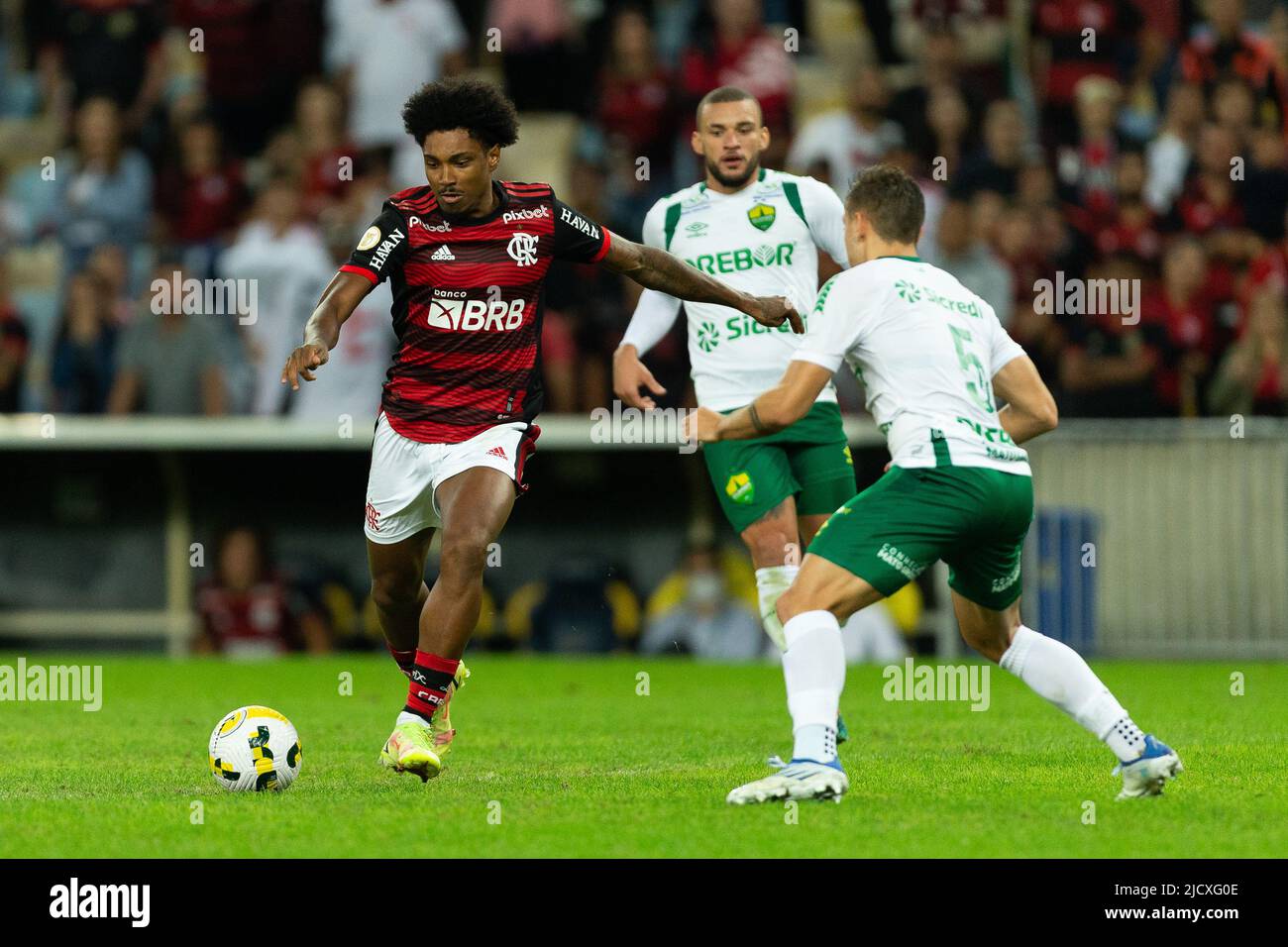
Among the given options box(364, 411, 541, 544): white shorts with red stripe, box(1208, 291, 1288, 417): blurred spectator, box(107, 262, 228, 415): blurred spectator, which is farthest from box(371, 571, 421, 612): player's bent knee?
box(1208, 291, 1288, 417): blurred spectator

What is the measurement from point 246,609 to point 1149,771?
10.8 m

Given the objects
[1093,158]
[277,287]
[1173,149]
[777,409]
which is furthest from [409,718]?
[1173,149]

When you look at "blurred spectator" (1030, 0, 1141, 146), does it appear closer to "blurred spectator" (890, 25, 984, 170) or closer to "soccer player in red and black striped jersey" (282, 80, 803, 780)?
"blurred spectator" (890, 25, 984, 170)

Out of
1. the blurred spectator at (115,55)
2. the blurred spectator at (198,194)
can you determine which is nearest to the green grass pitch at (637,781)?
the blurred spectator at (198,194)

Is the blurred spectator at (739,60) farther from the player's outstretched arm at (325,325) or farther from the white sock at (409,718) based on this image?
the white sock at (409,718)

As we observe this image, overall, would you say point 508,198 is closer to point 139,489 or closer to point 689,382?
point 689,382

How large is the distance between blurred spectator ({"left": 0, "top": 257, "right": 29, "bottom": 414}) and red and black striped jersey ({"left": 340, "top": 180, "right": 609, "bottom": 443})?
31.7ft

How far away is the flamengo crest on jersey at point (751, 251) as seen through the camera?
932 centimetres

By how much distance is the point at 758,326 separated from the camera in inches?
371

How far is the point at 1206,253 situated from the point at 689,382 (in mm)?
4298

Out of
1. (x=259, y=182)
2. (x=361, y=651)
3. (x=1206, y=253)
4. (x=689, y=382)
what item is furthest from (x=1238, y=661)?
(x=259, y=182)

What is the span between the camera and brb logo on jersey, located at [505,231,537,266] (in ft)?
26.8
